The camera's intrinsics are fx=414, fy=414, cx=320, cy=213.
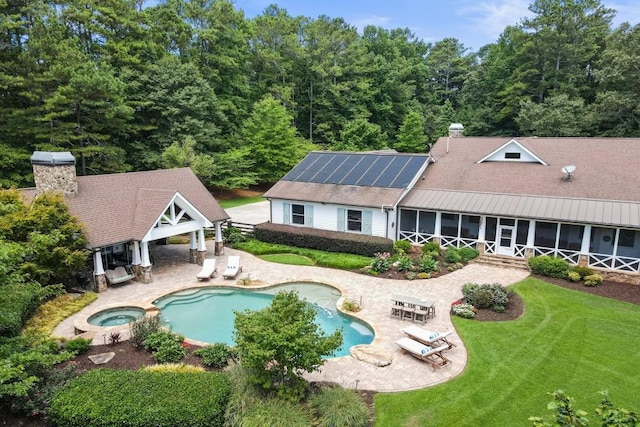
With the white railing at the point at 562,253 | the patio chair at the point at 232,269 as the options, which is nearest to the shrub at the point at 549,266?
the white railing at the point at 562,253

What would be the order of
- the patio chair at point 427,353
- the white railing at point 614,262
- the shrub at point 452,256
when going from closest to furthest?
1. the patio chair at point 427,353
2. the white railing at point 614,262
3. the shrub at point 452,256

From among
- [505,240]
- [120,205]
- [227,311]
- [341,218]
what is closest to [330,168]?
[341,218]

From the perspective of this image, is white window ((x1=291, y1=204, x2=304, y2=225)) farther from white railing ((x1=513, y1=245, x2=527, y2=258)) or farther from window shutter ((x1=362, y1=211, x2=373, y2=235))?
white railing ((x1=513, y1=245, x2=527, y2=258))

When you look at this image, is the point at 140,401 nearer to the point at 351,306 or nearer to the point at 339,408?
the point at 339,408

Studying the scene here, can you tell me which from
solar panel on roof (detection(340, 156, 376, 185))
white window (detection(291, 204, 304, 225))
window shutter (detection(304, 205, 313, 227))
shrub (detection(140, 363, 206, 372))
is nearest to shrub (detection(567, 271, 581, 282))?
solar panel on roof (detection(340, 156, 376, 185))

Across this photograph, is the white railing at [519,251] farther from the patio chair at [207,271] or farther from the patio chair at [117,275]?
the patio chair at [117,275]

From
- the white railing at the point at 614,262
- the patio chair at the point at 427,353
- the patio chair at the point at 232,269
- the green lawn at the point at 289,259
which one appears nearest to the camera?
the patio chair at the point at 427,353

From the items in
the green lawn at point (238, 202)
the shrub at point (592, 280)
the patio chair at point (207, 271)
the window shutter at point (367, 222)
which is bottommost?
the shrub at point (592, 280)
